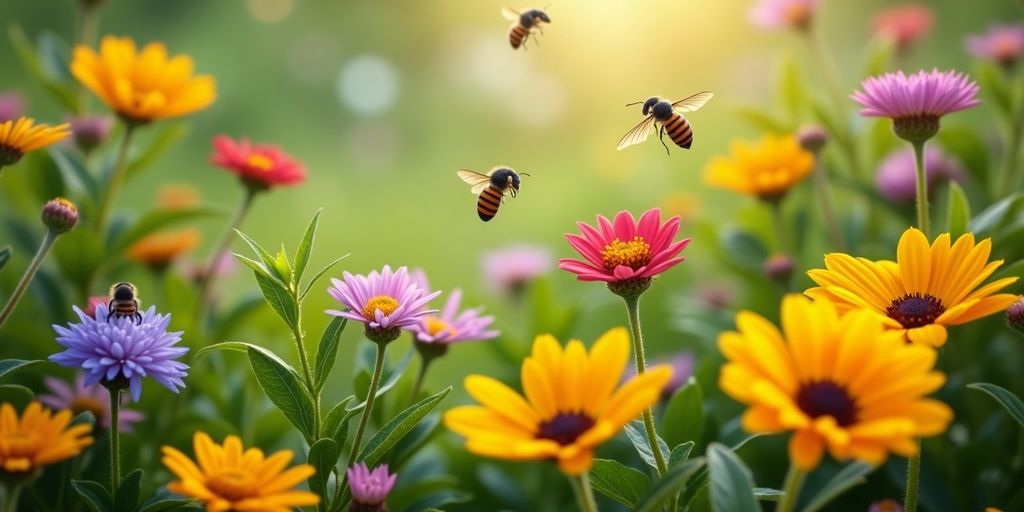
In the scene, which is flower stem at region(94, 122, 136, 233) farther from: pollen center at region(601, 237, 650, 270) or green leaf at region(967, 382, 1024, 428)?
green leaf at region(967, 382, 1024, 428)

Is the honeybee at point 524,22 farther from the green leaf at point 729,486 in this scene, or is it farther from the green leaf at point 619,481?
the green leaf at point 729,486

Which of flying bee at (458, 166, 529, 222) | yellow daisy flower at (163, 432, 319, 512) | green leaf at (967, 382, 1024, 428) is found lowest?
yellow daisy flower at (163, 432, 319, 512)

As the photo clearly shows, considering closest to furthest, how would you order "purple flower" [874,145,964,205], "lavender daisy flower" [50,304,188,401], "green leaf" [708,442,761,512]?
"green leaf" [708,442,761,512] < "lavender daisy flower" [50,304,188,401] < "purple flower" [874,145,964,205]

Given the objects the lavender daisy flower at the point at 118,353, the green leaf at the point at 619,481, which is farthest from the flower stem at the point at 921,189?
the lavender daisy flower at the point at 118,353

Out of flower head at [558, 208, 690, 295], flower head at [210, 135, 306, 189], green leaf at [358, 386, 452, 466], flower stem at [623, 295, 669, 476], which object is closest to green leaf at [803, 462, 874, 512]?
flower stem at [623, 295, 669, 476]

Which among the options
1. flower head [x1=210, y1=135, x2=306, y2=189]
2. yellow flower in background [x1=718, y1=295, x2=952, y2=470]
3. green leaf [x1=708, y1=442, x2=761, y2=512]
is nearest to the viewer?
yellow flower in background [x1=718, y1=295, x2=952, y2=470]

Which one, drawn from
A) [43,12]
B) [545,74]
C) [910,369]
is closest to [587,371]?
[910,369]

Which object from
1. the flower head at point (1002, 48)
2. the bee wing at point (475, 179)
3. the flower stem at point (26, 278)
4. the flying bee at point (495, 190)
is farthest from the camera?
the flower head at point (1002, 48)

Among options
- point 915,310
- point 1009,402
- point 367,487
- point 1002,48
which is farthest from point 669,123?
point 1002,48
